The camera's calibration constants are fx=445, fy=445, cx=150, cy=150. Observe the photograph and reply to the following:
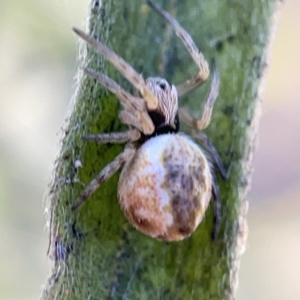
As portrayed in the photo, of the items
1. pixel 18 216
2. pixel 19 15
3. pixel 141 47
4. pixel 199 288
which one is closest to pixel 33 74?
pixel 19 15

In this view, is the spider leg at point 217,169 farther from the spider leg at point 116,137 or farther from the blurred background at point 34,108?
the blurred background at point 34,108

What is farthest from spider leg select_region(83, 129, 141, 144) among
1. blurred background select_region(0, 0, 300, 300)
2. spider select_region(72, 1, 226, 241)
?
blurred background select_region(0, 0, 300, 300)

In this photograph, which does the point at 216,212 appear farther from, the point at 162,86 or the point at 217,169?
the point at 162,86

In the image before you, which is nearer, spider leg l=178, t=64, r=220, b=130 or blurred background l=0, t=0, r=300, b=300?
spider leg l=178, t=64, r=220, b=130

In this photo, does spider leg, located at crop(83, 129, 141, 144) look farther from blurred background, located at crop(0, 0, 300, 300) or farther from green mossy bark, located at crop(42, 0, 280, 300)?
blurred background, located at crop(0, 0, 300, 300)

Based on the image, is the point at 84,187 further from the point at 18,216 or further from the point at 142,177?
the point at 18,216

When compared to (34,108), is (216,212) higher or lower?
lower

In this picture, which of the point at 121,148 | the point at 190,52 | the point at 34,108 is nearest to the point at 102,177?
the point at 121,148
